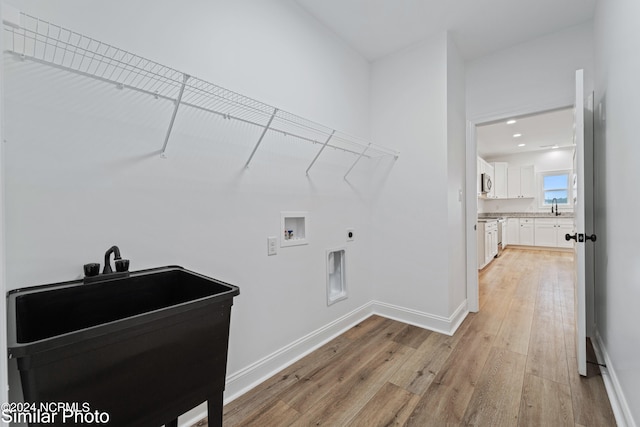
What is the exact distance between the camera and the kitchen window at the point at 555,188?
713 centimetres

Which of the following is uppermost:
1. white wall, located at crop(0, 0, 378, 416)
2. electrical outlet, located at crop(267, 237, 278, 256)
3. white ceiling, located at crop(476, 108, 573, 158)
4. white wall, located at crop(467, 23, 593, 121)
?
white ceiling, located at crop(476, 108, 573, 158)

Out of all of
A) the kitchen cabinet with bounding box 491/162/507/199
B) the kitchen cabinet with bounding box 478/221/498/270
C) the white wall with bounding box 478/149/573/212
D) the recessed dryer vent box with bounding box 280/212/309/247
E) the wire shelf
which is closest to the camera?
the wire shelf

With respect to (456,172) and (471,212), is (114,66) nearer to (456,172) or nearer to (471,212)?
(456,172)

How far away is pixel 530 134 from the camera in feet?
18.7

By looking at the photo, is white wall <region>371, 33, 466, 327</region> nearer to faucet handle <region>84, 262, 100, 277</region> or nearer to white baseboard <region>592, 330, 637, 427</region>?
white baseboard <region>592, 330, 637, 427</region>

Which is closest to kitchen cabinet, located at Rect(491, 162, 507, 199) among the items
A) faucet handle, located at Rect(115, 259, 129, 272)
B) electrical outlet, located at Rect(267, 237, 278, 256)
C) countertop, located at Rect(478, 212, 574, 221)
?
countertop, located at Rect(478, 212, 574, 221)

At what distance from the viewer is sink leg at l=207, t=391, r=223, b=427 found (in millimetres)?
991

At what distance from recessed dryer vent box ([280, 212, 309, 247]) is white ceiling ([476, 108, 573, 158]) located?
3.42m

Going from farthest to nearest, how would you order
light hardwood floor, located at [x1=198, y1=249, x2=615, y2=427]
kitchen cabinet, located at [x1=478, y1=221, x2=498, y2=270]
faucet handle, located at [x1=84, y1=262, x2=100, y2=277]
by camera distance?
kitchen cabinet, located at [x1=478, y1=221, x2=498, y2=270], light hardwood floor, located at [x1=198, y1=249, x2=615, y2=427], faucet handle, located at [x1=84, y1=262, x2=100, y2=277]

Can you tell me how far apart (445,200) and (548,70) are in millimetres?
1513

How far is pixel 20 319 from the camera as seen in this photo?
2.96 ft

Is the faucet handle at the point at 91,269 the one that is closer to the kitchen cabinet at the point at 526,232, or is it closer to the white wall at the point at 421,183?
the white wall at the point at 421,183

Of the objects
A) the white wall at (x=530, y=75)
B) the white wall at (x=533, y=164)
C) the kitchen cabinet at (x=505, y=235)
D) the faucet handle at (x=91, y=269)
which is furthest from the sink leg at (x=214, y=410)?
the kitchen cabinet at (x=505, y=235)

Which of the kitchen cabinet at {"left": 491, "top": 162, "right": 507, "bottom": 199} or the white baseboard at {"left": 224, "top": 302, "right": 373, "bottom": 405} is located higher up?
the kitchen cabinet at {"left": 491, "top": 162, "right": 507, "bottom": 199}
